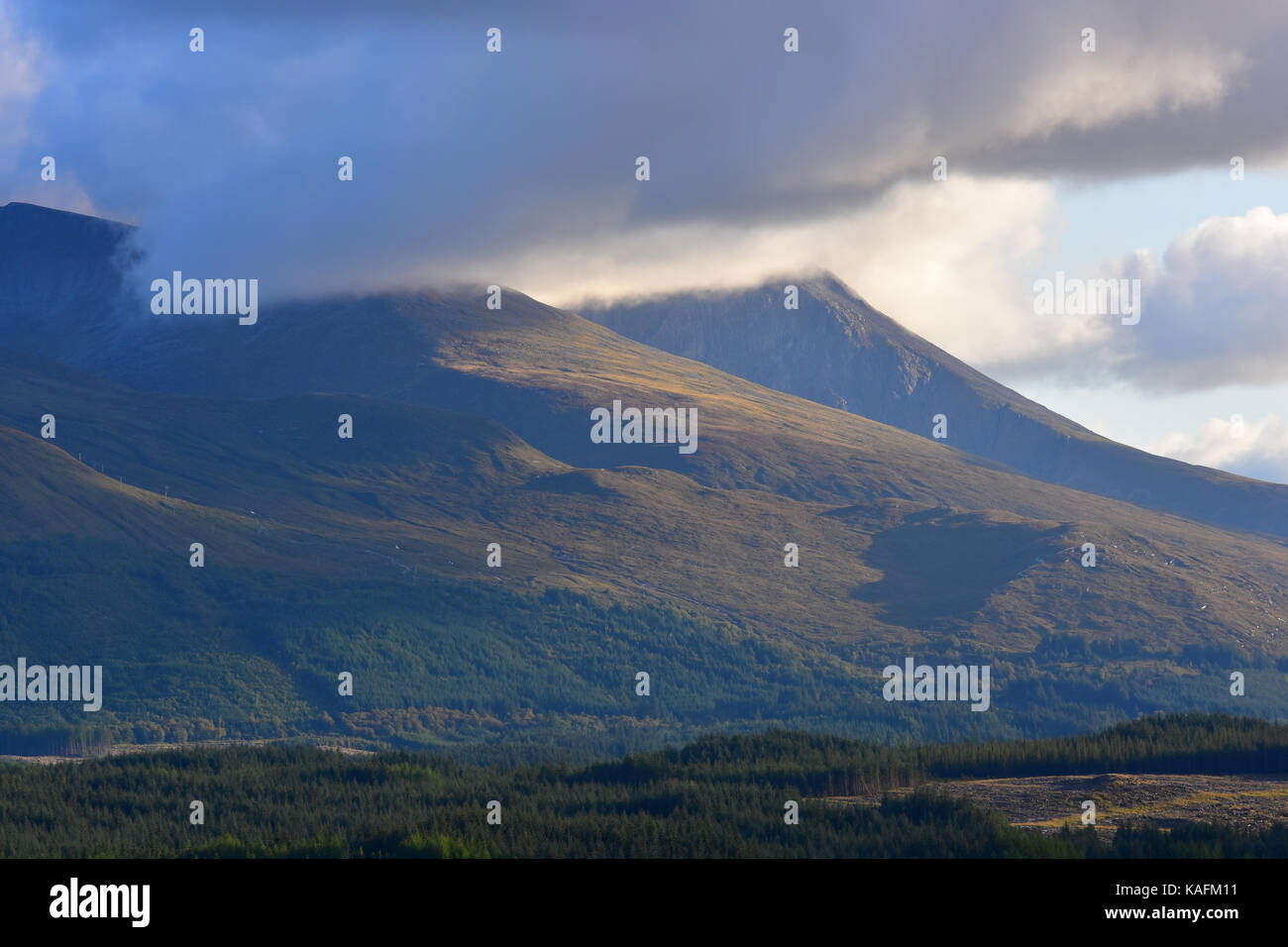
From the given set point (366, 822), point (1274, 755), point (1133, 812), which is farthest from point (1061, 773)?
point (366, 822)

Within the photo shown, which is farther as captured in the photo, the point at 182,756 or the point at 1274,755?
the point at 182,756
